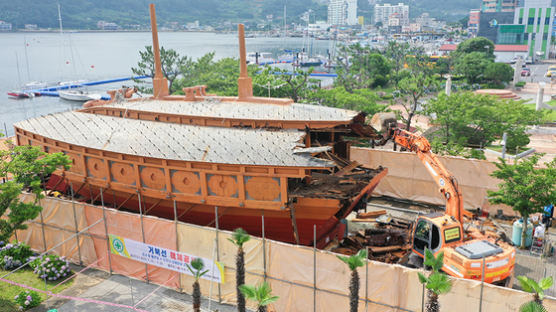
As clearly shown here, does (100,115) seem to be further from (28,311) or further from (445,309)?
(445,309)

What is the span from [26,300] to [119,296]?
3005 millimetres

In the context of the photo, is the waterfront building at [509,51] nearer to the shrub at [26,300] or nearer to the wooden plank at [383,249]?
the wooden plank at [383,249]

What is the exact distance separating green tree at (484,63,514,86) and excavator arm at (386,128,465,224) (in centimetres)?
7793

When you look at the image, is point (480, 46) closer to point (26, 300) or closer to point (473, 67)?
point (473, 67)

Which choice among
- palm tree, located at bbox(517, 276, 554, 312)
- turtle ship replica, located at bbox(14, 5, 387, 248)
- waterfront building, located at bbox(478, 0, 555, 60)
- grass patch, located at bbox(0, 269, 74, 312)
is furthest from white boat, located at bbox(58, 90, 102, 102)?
waterfront building, located at bbox(478, 0, 555, 60)

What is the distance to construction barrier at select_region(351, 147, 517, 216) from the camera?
2356 cm

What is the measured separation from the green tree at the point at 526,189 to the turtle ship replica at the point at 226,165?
5.21m

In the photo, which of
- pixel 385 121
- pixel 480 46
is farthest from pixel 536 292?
pixel 480 46

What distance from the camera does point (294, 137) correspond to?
19.3m

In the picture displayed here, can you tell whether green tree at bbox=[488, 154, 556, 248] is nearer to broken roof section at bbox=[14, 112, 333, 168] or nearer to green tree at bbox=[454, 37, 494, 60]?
broken roof section at bbox=[14, 112, 333, 168]

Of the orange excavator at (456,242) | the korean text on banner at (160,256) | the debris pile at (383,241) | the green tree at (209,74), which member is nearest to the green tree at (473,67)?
the green tree at (209,74)

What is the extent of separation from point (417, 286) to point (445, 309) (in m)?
0.92

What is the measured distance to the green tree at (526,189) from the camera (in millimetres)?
18641

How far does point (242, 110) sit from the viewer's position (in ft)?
77.4
